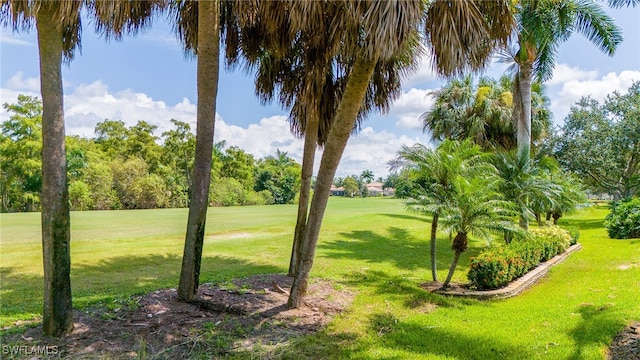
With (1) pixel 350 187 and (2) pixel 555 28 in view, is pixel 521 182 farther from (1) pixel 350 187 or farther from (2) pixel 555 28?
(1) pixel 350 187

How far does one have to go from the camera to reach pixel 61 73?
466 centimetres

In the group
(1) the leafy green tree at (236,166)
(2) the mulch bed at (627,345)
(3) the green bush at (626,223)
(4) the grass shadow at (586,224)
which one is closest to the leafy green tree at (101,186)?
(1) the leafy green tree at (236,166)

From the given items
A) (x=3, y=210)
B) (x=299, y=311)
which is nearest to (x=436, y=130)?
(x=299, y=311)

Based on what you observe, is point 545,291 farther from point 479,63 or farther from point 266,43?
point 266,43

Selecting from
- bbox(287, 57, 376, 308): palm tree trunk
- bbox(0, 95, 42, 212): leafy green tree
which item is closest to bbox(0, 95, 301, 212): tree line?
bbox(0, 95, 42, 212): leafy green tree

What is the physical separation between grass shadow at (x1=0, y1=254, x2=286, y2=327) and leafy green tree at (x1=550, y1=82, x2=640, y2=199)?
25.1 metres

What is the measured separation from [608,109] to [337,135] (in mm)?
29495

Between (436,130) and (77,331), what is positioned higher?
(436,130)

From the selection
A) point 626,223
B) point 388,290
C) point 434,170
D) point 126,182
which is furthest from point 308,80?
point 126,182

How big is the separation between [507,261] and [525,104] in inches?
299

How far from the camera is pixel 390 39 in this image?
4652mm

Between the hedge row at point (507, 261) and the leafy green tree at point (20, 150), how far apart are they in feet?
110

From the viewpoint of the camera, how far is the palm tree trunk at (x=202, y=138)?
6066 mm

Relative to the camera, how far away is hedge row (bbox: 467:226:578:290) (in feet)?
27.3
